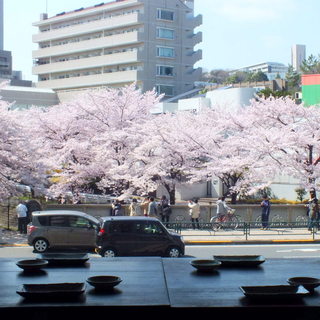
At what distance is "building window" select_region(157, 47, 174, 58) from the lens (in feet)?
259

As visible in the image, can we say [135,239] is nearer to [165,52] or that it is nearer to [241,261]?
[241,261]

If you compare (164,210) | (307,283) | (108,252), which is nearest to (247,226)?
(164,210)

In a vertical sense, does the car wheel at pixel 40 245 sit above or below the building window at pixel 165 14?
below

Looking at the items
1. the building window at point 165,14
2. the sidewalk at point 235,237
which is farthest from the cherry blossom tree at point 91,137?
the building window at point 165,14

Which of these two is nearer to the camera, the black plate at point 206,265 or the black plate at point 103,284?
the black plate at point 103,284

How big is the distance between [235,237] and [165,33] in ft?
197

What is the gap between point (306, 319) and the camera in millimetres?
4535

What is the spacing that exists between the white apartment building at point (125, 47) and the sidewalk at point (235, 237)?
174ft

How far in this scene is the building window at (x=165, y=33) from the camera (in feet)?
259

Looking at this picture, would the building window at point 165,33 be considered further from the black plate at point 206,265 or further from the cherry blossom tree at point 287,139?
the black plate at point 206,265

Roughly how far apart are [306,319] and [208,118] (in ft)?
102

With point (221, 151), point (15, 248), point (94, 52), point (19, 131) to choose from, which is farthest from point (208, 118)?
point (94, 52)

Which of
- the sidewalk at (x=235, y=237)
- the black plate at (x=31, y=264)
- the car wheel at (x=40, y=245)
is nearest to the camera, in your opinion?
the black plate at (x=31, y=264)

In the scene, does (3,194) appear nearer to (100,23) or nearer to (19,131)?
(19,131)
